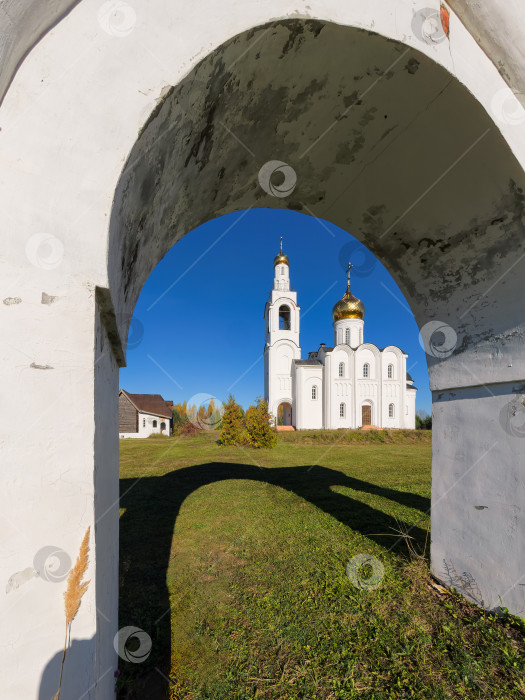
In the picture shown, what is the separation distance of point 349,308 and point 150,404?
2149 cm

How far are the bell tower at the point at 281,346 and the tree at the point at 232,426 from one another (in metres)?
11.6

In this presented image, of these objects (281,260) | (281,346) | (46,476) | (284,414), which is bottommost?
(284,414)

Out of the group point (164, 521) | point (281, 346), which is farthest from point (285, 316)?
point (164, 521)

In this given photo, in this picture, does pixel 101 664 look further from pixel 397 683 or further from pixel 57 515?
Answer: pixel 397 683

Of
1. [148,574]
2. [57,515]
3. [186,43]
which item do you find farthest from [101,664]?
[148,574]

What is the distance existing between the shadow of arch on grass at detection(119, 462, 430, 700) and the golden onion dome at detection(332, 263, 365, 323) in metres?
22.8

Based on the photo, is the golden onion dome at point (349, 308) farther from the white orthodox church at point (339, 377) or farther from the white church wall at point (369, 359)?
the white church wall at point (369, 359)

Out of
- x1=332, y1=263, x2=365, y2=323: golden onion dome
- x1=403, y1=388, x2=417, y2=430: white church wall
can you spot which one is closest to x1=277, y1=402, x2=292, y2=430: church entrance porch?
x1=332, y1=263, x2=365, y2=323: golden onion dome

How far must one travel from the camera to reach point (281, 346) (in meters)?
32.3

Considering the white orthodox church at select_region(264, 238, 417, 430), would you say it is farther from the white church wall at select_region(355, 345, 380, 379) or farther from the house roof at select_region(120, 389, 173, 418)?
the house roof at select_region(120, 389, 173, 418)

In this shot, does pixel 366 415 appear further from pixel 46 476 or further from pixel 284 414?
pixel 46 476

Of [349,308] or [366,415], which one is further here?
[349,308]

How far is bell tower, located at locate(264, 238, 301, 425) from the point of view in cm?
3195

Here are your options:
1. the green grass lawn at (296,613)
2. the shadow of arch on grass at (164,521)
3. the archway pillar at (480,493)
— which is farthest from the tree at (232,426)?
the archway pillar at (480,493)
